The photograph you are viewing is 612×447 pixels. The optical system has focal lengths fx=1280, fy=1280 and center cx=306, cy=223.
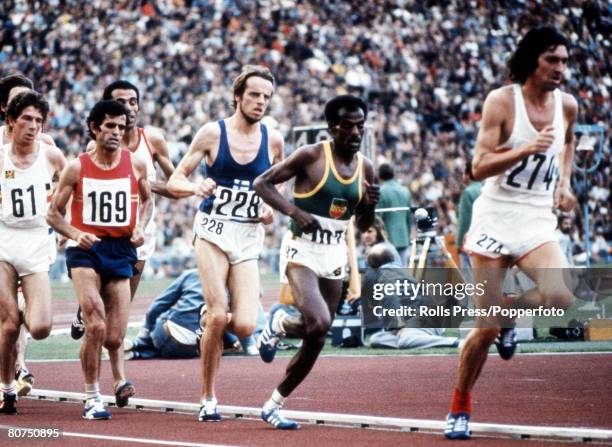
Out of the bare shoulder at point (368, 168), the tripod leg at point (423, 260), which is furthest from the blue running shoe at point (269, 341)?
the tripod leg at point (423, 260)

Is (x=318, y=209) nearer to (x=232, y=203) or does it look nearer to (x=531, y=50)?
(x=232, y=203)

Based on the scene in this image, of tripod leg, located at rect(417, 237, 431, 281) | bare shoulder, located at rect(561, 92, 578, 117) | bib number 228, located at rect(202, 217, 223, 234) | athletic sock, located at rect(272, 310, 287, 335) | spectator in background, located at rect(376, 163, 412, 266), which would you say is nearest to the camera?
bare shoulder, located at rect(561, 92, 578, 117)

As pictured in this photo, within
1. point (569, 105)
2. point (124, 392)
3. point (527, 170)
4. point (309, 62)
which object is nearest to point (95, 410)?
point (124, 392)

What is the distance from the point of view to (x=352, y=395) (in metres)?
10.9

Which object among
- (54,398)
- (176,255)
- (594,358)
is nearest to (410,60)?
(176,255)

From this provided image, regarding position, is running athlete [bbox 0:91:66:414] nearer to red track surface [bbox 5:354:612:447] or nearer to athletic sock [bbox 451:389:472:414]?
red track surface [bbox 5:354:612:447]

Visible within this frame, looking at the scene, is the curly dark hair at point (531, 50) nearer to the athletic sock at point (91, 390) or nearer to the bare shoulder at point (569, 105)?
the bare shoulder at point (569, 105)

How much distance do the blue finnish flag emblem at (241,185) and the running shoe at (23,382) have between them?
9.67 feet

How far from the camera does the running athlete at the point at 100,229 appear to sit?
31.6ft

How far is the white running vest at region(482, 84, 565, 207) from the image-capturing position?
7.94 metres

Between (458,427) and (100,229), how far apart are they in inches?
131

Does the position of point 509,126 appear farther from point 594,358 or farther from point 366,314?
point 366,314

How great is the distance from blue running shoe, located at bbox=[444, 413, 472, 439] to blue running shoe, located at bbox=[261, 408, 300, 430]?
3.94 ft

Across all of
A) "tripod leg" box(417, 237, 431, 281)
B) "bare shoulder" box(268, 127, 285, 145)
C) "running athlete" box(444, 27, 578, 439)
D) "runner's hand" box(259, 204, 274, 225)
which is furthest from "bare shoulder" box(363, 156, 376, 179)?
"tripod leg" box(417, 237, 431, 281)
